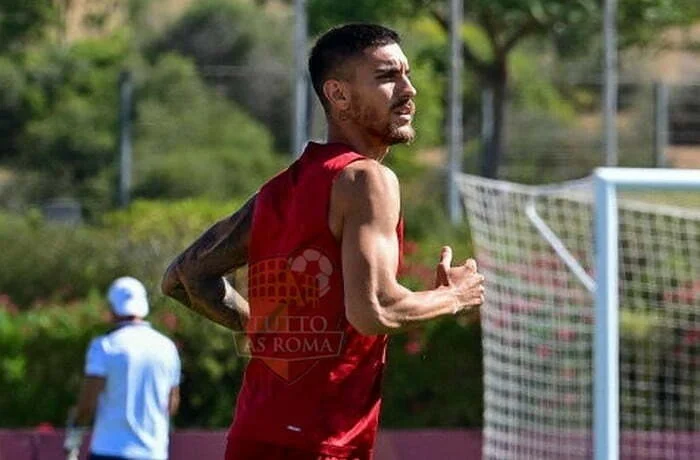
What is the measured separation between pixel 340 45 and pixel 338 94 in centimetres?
13

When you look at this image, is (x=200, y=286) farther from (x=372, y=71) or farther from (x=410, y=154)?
(x=410, y=154)

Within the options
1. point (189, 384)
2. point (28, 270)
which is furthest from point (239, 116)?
point (189, 384)

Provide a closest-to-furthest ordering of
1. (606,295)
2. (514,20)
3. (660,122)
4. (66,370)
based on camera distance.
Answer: (606,295)
(66,370)
(660,122)
(514,20)

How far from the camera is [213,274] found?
564 cm

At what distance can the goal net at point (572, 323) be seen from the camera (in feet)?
41.9

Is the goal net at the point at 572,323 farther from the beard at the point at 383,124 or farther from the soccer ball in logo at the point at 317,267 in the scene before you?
the soccer ball in logo at the point at 317,267

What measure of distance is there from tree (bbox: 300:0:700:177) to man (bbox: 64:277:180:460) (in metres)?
12.1

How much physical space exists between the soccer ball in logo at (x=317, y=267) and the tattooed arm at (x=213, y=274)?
45cm

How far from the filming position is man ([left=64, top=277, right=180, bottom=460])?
1048 centimetres

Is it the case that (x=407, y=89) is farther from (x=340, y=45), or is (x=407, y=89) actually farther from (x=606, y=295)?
(x=606, y=295)

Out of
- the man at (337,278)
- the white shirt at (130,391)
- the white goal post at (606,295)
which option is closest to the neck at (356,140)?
the man at (337,278)

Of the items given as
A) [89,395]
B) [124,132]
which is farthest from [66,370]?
[124,132]

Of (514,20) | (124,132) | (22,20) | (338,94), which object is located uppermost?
(22,20)

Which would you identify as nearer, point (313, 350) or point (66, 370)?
point (313, 350)
